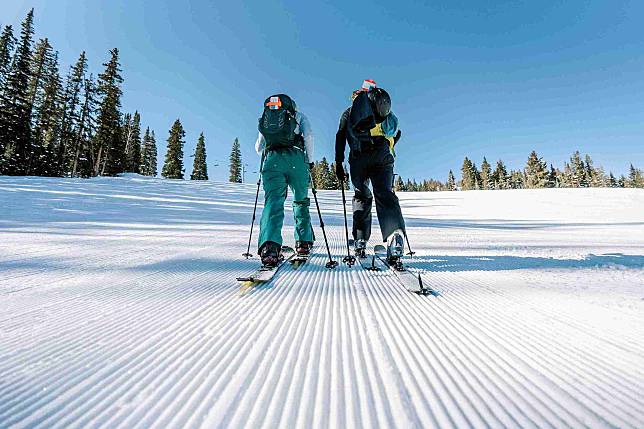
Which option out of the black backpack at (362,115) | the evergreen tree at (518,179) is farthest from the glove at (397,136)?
the evergreen tree at (518,179)

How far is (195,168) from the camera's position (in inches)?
2164

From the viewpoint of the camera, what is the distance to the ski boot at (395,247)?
127 inches

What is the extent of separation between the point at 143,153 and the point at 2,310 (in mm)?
69533

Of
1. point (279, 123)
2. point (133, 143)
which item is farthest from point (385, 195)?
point (133, 143)

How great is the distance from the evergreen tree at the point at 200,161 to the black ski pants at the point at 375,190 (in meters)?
55.7

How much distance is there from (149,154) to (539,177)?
8127cm

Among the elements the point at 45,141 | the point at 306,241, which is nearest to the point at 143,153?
the point at 45,141

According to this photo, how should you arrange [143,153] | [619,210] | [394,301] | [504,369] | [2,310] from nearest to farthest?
[504,369] < [2,310] < [394,301] < [619,210] < [143,153]

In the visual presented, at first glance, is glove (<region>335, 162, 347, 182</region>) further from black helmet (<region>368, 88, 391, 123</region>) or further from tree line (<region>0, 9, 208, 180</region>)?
tree line (<region>0, 9, 208, 180</region>)

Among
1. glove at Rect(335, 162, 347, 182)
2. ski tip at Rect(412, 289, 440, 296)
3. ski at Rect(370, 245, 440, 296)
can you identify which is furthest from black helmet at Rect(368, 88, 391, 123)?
ski tip at Rect(412, 289, 440, 296)

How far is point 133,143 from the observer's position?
4912 cm

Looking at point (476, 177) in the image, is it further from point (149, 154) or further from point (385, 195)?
point (385, 195)

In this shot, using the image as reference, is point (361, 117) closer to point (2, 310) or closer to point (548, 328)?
point (548, 328)

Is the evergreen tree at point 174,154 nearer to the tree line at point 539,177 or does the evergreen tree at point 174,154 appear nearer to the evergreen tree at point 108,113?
the evergreen tree at point 108,113
